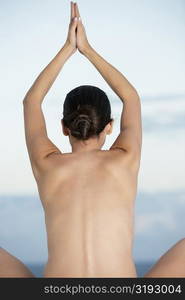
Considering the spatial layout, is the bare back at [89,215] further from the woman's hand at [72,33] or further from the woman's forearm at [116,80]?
the woman's hand at [72,33]

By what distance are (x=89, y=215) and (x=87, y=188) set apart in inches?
3.9

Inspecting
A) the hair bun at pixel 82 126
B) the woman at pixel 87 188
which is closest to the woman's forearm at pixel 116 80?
the woman at pixel 87 188

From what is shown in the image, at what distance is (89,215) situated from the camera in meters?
2.41

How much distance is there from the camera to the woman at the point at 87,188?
241 cm

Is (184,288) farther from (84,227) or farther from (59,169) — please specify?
(59,169)

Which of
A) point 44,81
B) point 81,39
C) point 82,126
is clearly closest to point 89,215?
point 82,126

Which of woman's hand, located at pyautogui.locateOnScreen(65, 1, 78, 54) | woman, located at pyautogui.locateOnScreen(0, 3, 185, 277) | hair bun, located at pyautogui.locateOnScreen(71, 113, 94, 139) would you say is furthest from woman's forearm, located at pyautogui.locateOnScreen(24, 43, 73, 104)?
hair bun, located at pyautogui.locateOnScreen(71, 113, 94, 139)

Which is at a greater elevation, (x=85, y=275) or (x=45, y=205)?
(x=45, y=205)

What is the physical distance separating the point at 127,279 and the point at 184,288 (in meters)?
0.37

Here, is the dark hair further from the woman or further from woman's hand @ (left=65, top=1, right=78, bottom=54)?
woman's hand @ (left=65, top=1, right=78, bottom=54)

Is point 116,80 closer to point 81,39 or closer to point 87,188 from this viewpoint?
point 81,39

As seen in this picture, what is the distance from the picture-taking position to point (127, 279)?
2.47 metres

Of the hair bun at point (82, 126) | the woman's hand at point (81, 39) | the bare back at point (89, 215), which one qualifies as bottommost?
the bare back at point (89, 215)

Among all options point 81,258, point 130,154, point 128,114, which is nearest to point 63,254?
point 81,258
